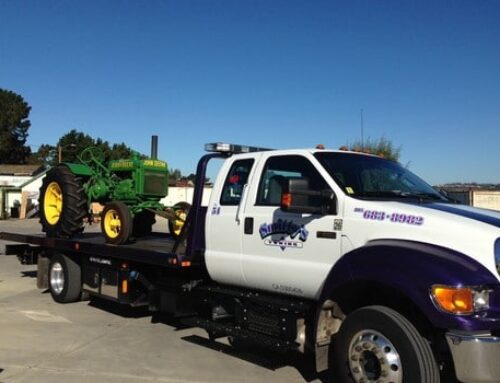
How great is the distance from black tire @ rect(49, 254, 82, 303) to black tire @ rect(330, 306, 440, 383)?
562 centimetres

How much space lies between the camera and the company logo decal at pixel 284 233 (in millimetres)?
5379

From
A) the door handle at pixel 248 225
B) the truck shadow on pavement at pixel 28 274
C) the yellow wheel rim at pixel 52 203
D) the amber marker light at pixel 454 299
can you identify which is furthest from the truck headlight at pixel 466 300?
the truck shadow on pavement at pixel 28 274

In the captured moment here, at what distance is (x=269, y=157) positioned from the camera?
6105mm

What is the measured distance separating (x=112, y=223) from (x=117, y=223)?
0.37ft

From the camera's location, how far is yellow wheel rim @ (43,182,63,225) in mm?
10164

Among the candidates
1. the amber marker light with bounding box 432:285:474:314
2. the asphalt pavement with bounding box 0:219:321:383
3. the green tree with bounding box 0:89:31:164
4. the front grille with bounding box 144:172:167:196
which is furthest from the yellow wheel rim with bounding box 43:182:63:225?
the green tree with bounding box 0:89:31:164

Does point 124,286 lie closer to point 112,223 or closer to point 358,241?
point 112,223

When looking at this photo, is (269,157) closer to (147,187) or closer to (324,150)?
(324,150)

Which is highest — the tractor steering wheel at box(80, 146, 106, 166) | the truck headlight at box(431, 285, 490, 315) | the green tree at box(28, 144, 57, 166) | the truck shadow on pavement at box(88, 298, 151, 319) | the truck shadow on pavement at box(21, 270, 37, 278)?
the green tree at box(28, 144, 57, 166)

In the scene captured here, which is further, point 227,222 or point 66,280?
point 66,280

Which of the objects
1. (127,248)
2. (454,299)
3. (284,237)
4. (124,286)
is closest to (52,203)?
(124,286)

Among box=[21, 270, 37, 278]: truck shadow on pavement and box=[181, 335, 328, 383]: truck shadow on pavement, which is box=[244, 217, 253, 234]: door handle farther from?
box=[21, 270, 37, 278]: truck shadow on pavement

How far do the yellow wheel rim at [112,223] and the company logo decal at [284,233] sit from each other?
384cm

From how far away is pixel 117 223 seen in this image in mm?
9039
